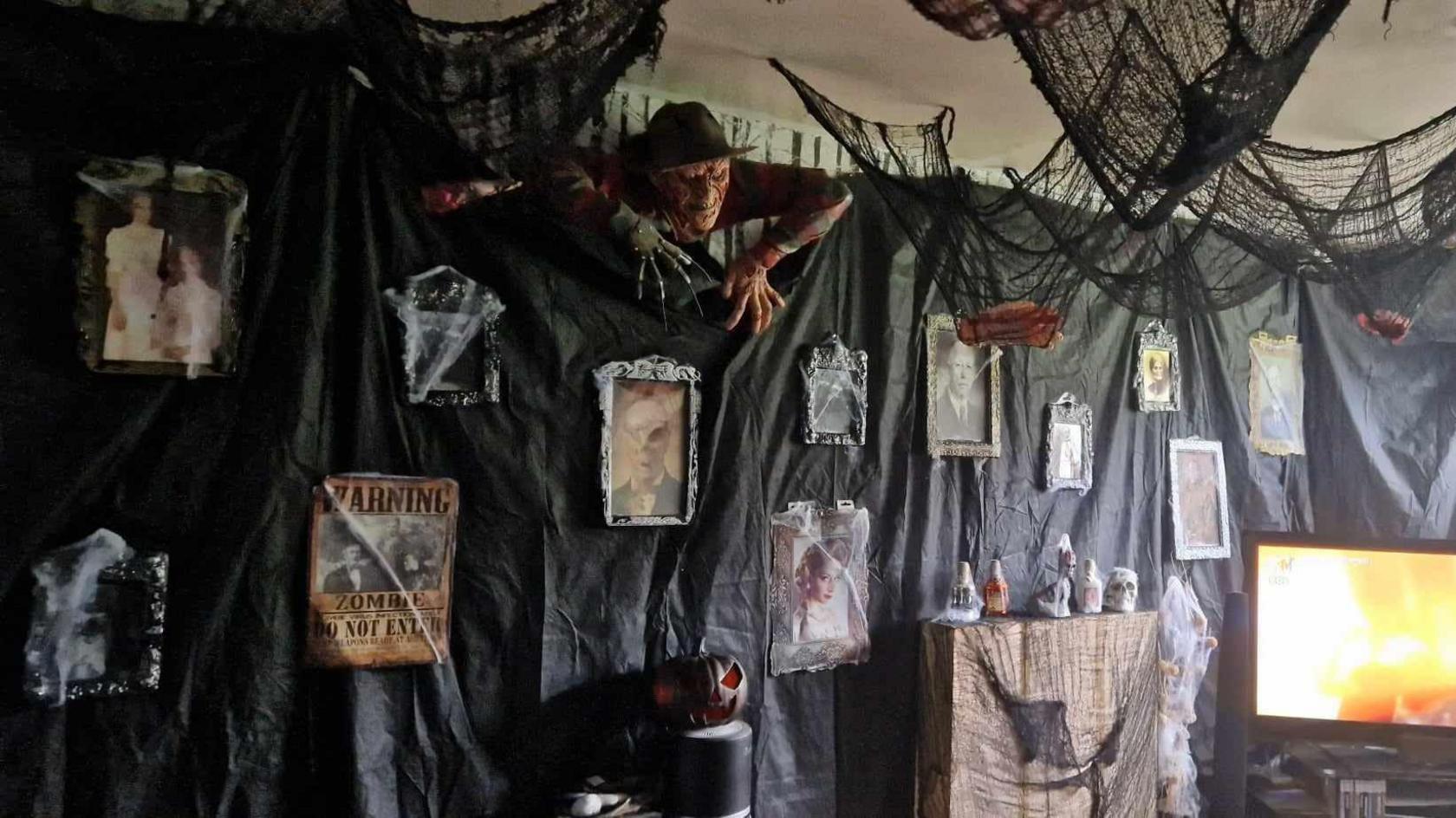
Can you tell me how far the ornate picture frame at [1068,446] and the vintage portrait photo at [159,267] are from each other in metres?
1.91

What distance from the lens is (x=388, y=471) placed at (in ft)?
4.88

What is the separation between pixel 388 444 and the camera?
1.49 m

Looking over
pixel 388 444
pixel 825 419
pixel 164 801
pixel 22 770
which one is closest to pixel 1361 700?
pixel 825 419

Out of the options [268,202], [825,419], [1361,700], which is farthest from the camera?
[1361,700]

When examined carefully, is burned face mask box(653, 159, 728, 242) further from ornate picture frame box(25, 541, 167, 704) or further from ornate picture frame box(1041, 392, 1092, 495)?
ornate picture frame box(1041, 392, 1092, 495)

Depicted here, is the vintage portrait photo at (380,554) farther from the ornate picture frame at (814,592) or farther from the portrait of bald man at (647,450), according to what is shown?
the ornate picture frame at (814,592)

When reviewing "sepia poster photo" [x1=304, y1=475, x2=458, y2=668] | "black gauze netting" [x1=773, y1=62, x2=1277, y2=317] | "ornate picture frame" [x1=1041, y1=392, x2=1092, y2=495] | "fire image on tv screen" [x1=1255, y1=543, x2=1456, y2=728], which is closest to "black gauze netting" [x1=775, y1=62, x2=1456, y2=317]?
"black gauze netting" [x1=773, y1=62, x2=1277, y2=317]

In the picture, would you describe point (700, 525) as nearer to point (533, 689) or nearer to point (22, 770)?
point (533, 689)

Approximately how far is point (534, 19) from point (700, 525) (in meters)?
1.05

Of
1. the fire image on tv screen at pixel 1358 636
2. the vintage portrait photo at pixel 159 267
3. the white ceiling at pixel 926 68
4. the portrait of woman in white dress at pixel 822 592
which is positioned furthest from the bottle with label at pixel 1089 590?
the vintage portrait photo at pixel 159 267

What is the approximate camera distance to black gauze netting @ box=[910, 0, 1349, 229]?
100cm

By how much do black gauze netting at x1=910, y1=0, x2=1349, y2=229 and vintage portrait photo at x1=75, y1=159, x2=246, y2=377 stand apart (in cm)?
124

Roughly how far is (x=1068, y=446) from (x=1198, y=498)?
21.7 inches

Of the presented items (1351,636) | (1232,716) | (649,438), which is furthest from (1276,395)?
(649,438)
